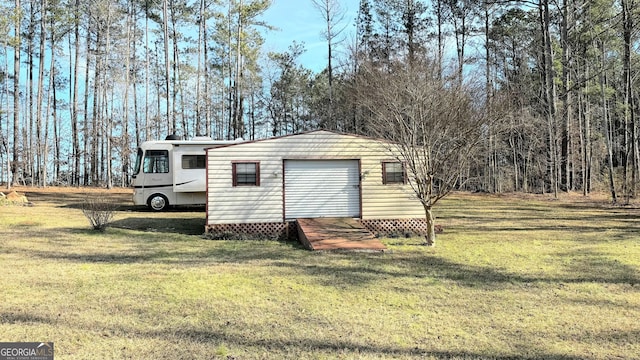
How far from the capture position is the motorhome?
1278 cm

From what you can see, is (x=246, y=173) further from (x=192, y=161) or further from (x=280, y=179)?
(x=192, y=161)

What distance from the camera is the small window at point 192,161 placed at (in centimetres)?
1277

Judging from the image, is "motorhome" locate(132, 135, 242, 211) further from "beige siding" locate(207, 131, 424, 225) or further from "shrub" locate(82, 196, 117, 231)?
"beige siding" locate(207, 131, 424, 225)

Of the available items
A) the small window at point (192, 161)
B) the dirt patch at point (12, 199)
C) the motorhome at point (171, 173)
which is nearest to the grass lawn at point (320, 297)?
the motorhome at point (171, 173)

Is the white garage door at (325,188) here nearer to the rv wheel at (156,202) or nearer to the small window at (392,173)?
the small window at (392,173)

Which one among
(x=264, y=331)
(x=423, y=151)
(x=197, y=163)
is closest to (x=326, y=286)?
(x=264, y=331)

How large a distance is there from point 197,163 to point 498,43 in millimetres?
22415

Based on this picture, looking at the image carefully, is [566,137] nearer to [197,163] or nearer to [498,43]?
[498,43]

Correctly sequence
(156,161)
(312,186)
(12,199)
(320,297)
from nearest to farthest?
(320,297)
(312,186)
(156,161)
(12,199)

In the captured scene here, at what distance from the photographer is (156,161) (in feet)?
43.2

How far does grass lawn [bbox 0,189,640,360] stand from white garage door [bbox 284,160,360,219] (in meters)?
1.43

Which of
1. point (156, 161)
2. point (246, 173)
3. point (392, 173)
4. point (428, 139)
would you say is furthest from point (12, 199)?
point (428, 139)

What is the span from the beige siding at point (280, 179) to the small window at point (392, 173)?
0.36ft

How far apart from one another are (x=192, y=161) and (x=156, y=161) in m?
1.40
